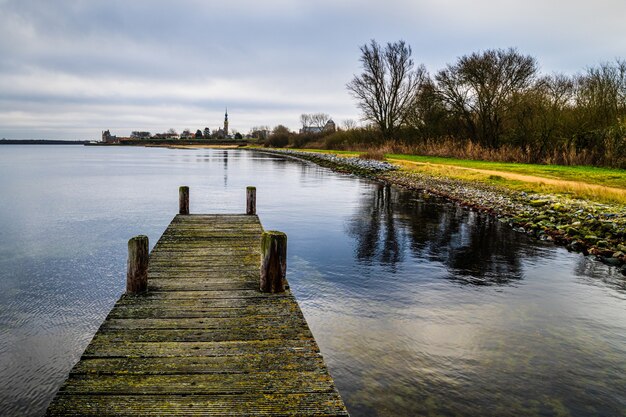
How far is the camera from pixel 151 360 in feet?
14.1

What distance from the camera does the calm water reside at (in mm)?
5152

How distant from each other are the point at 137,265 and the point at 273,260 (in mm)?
1841

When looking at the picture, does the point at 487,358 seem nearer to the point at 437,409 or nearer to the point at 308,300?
the point at 437,409

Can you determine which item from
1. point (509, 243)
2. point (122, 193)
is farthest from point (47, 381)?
point (122, 193)

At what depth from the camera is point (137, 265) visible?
20.3ft

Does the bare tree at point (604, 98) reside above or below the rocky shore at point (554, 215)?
above

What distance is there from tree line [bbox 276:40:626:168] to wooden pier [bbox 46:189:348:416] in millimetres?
23040

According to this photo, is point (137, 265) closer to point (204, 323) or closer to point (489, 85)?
point (204, 323)

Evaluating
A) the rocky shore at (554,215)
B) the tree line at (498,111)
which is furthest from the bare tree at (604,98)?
the rocky shore at (554,215)

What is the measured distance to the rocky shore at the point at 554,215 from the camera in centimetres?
1144

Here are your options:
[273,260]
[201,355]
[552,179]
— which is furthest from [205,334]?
[552,179]

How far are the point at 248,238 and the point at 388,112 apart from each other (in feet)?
143

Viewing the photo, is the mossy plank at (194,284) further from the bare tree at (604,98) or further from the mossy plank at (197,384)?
the bare tree at (604,98)

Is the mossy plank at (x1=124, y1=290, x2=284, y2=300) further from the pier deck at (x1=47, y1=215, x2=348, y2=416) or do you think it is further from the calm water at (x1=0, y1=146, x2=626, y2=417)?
the calm water at (x1=0, y1=146, x2=626, y2=417)
